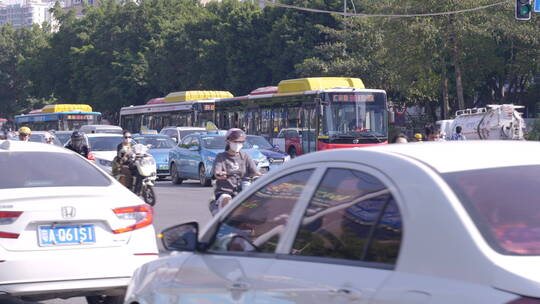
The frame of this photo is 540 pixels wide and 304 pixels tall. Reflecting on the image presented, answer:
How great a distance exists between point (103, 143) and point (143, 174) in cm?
785

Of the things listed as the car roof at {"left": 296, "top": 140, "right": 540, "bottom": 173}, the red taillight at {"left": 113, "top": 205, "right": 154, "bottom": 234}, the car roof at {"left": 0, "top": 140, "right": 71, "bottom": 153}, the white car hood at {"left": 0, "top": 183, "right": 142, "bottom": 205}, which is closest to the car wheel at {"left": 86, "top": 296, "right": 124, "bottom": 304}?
the red taillight at {"left": 113, "top": 205, "right": 154, "bottom": 234}

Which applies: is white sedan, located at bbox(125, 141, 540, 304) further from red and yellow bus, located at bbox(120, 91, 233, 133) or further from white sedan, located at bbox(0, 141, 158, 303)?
red and yellow bus, located at bbox(120, 91, 233, 133)

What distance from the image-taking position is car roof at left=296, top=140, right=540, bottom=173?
3.60 m

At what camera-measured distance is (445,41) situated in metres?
38.5

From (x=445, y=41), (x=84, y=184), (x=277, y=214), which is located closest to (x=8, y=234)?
(x=84, y=184)

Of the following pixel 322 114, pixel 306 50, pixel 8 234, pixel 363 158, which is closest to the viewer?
pixel 363 158

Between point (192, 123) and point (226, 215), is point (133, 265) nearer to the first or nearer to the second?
point (226, 215)

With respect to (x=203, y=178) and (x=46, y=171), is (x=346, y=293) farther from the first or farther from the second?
(x=203, y=178)

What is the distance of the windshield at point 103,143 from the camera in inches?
1008

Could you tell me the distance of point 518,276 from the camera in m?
3.01

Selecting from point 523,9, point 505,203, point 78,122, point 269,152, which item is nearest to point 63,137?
point 269,152

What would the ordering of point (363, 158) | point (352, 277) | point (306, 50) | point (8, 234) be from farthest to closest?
point (306, 50) → point (8, 234) → point (363, 158) → point (352, 277)

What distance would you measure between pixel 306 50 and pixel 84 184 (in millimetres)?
46310

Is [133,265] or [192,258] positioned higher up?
[192,258]
